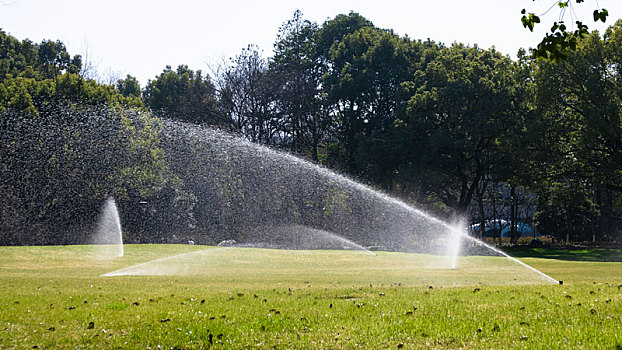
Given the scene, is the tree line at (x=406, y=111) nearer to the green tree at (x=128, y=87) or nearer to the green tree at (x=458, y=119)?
the green tree at (x=458, y=119)

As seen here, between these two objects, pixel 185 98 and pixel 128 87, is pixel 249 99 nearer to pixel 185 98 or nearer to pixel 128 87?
pixel 185 98

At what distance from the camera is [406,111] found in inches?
1801

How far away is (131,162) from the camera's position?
41750 mm

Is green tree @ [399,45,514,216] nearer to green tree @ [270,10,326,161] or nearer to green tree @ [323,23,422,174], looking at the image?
green tree @ [323,23,422,174]

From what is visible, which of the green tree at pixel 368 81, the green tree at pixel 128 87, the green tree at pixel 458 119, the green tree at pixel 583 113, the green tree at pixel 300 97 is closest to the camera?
the green tree at pixel 583 113

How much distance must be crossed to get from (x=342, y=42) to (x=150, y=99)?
25.0m

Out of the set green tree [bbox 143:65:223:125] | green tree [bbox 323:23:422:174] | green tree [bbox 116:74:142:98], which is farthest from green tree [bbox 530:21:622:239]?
green tree [bbox 116:74:142:98]

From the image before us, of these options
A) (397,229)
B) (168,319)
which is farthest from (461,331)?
(397,229)

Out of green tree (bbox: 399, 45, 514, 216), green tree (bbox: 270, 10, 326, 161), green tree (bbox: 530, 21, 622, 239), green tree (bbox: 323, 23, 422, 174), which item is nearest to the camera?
green tree (bbox: 530, 21, 622, 239)

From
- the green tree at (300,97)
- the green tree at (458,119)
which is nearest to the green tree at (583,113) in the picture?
the green tree at (458,119)

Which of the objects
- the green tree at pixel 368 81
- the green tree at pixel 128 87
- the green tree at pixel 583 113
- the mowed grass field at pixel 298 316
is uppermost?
the green tree at pixel 128 87

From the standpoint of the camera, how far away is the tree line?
37875 mm

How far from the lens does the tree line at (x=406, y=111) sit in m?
37.9

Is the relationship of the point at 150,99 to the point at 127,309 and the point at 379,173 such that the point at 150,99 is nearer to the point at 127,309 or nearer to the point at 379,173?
the point at 379,173
